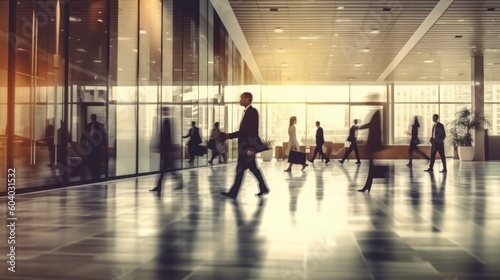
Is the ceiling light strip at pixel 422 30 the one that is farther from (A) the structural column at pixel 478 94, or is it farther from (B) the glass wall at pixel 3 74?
(B) the glass wall at pixel 3 74

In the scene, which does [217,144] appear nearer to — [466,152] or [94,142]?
[94,142]

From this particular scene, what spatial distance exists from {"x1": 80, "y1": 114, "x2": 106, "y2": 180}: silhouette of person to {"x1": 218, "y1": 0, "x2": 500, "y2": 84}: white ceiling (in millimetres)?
5553

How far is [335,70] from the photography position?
27.7 meters

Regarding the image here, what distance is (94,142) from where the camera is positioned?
1280 cm

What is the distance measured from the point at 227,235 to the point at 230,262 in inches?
41.3

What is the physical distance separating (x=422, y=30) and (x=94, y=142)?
39.3ft

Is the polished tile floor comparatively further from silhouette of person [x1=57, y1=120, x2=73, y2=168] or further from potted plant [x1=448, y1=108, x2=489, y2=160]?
potted plant [x1=448, y1=108, x2=489, y2=160]

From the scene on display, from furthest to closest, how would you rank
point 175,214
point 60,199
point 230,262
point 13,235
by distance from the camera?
1. point 60,199
2. point 175,214
3. point 13,235
4. point 230,262

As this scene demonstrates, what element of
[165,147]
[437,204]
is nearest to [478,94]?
[437,204]

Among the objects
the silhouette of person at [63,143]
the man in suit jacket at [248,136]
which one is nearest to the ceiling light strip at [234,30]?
the silhouette of person at [63,143]

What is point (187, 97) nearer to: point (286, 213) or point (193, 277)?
point (286, 213)

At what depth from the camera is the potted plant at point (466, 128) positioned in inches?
924

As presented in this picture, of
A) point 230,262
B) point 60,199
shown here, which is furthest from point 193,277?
point 60,199

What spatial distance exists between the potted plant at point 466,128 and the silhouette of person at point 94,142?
1758 centimetres
